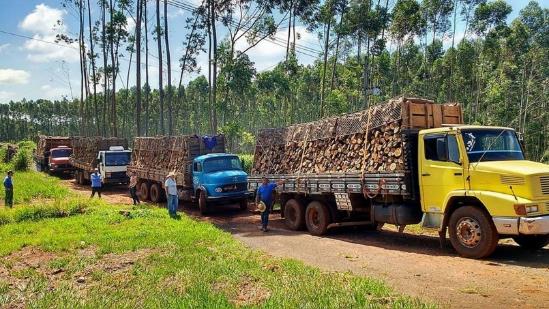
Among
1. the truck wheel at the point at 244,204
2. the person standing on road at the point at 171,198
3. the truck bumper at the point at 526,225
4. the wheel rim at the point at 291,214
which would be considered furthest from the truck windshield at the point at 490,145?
the truck wheel at the point at 244,204

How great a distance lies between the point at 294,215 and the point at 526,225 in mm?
7302

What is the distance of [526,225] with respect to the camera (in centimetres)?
832

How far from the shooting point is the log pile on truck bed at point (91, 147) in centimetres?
2938

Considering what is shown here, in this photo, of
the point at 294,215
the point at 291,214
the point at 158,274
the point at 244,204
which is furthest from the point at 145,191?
the point at 158,274

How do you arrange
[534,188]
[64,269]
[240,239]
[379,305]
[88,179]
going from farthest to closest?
[88,179]
[240,239]
[64,269]
[534,188]
[379,305]

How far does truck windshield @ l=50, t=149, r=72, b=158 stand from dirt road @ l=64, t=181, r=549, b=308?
26.0 meters

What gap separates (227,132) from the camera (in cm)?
3141

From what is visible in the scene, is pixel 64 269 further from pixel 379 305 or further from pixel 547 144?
pixel 547 144

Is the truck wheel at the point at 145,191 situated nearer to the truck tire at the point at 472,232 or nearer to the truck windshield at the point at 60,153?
the truck windshield at the point at 60,153

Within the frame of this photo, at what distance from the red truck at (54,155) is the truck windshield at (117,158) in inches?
394

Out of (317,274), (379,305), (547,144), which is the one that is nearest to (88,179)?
(317,274)

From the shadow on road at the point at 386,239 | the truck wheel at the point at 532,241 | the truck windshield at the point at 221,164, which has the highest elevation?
the truck windshield at the point at 221,164

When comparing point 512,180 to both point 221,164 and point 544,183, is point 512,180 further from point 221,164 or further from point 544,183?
point 221,164

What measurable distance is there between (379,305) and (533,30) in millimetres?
53510
